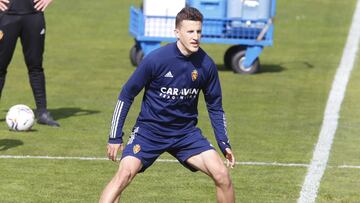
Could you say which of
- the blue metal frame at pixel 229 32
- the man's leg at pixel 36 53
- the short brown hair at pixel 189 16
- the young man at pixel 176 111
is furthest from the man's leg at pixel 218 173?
the blue metal frame at pixel 229 32

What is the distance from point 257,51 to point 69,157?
7411 millimetres

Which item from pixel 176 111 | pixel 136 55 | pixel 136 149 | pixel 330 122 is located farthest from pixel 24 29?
pixel 136 55

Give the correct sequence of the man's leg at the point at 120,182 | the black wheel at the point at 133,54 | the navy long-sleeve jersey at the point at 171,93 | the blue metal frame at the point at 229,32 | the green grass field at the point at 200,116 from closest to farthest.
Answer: the man's leg at the point at 120,182, the navy long-sleeve jersey at the point at 171,93, the green grass field at the point at 200,116, the blue metal frame at the point at 229,32, the black wheel at the point at 133,54

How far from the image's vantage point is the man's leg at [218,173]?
8.49 metres

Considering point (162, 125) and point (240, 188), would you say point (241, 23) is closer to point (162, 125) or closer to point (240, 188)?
point (240, 188)

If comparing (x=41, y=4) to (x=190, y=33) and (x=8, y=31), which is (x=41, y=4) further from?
(x=190, y=33)

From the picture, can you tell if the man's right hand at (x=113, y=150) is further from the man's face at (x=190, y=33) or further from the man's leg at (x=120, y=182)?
the man's face at (x=190, y=33)

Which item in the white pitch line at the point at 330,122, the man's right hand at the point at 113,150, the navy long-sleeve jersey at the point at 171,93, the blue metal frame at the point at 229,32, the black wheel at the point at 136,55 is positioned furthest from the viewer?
the black wheel at the point at 136,55

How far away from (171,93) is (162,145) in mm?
428

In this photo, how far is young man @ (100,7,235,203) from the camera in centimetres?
850

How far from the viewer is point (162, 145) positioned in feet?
28.7

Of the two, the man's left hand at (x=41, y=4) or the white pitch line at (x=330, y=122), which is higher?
the man's left hand at (x=41, y=4)

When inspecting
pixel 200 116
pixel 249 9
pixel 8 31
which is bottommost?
pixel 200 116

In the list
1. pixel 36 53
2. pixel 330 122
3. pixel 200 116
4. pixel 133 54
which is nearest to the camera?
pixel 36 53
